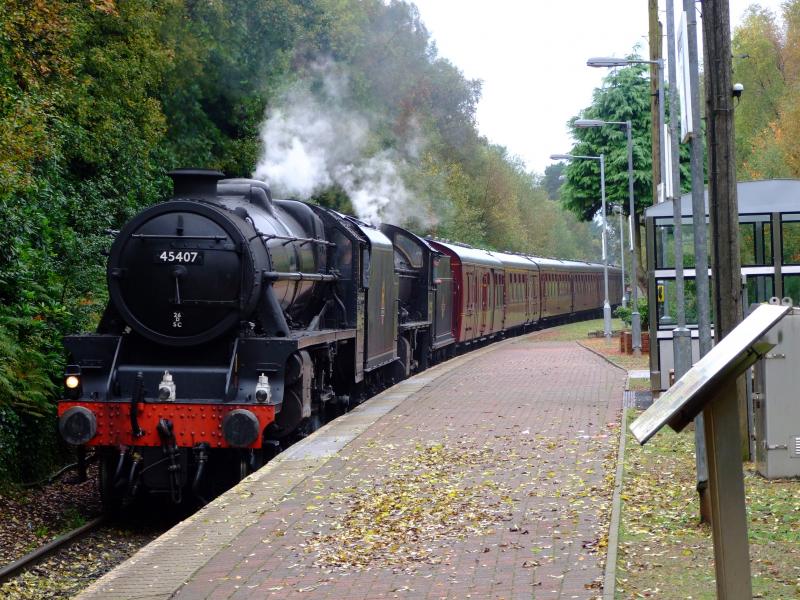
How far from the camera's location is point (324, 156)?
1021 inches

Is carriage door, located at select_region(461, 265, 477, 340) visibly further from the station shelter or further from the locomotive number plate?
the locomotive number plate

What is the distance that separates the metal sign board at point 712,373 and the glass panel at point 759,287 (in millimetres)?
11182

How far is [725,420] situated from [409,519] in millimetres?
4767

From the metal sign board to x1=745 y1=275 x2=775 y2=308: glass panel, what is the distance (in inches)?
440

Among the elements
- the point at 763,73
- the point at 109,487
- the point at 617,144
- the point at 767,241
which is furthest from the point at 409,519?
the point at 763,73

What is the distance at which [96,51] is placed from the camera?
22594mm

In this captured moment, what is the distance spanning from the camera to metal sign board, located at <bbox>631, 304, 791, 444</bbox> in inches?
164

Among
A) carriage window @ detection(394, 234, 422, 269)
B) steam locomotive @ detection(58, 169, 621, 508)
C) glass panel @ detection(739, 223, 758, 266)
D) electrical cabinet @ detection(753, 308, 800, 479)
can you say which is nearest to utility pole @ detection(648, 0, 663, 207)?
carriage window @ detection(394, 234, 422, 269)

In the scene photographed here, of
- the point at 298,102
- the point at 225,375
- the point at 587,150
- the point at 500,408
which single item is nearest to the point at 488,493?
the point at 225,375

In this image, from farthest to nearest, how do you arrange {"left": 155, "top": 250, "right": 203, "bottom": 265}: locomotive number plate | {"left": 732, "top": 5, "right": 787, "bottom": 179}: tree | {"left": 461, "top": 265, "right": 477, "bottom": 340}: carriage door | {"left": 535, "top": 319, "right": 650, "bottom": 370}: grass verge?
1. {"left": 732, "top": 5, "right": 787, "bottom": 179}: tree
2. {"left": 461, "top": 265, "right": 477, "bottom": 340}: carriage door
3. {"left": 535, "top": 319, "right": 650, "bottom": 370}: grass verge
4. {"left": 155, "top": 250, "right": 203, "bottom": 265}: locomotive number plate

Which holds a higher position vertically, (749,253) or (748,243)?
(748,243)

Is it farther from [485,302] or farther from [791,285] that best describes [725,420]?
[485,302]

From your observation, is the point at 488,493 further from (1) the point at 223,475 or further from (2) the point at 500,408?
(2) the point at 500,408

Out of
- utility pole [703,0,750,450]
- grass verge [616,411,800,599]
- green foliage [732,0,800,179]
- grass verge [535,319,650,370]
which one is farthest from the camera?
green foliage [732,0,800,179]
